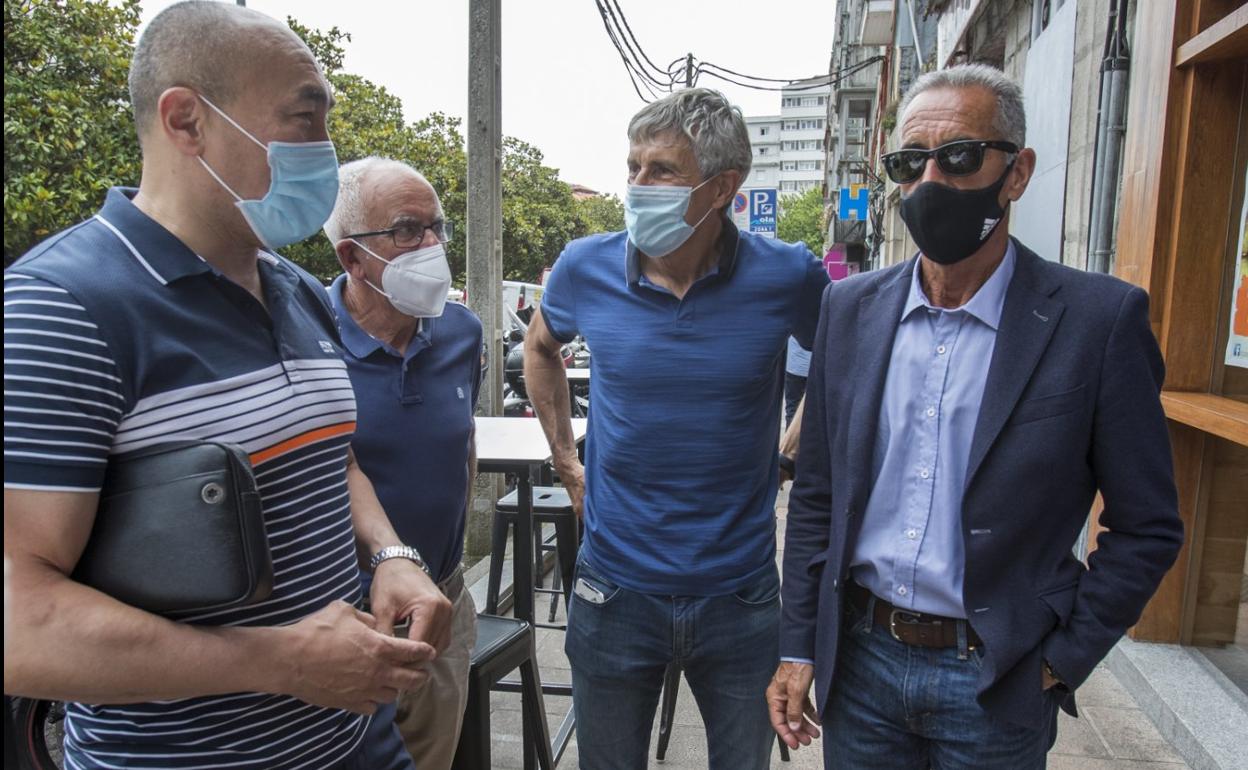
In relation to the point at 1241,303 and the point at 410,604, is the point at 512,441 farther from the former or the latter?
the point at 1241,303

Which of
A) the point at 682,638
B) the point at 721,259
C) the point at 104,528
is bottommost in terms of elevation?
the point at 682,638

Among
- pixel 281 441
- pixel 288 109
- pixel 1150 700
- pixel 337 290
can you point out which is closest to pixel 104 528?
pixel 281 441

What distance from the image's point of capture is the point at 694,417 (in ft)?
7.01

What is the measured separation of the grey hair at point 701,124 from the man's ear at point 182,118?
1.18 meters

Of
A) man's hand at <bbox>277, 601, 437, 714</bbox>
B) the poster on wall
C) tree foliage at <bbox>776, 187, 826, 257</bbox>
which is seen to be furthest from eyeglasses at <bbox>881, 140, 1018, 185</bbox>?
tree foliage at <bbox>776, 187, 826, 257</bbox>

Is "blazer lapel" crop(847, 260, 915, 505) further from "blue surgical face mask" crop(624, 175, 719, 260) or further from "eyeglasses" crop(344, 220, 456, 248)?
"eyeglasses" crop(344, 220, 456, 248)

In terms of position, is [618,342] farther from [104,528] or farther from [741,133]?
[104,528]

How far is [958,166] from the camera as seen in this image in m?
1.71

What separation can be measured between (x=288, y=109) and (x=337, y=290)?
1.15m

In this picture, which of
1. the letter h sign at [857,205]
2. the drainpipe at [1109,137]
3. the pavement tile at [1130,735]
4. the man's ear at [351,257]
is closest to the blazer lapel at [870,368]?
the man's ear at [351,257]

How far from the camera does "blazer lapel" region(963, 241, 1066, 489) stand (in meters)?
1.58

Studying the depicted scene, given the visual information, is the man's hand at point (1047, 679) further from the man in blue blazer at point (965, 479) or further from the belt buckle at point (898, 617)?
the belt buckle at point (898, 617)

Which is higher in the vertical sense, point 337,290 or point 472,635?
point 337,290

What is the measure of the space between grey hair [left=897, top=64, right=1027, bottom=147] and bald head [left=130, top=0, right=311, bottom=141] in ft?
4.24
